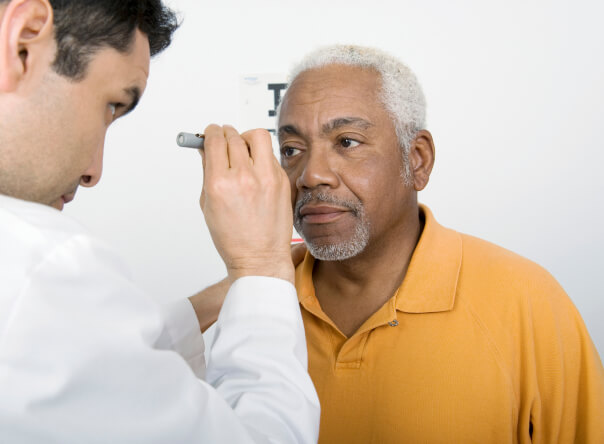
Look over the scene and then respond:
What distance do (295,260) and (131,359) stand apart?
83 cm

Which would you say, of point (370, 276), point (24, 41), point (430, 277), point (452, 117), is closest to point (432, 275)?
point (430, 277)

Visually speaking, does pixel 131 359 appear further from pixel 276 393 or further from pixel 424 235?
pixel 424 235

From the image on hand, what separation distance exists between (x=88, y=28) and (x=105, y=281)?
0.34 meters

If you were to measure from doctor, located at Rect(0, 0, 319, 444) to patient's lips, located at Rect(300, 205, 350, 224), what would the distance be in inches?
12.4

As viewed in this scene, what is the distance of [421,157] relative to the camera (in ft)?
4.20

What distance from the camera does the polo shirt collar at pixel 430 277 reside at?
1104 mm

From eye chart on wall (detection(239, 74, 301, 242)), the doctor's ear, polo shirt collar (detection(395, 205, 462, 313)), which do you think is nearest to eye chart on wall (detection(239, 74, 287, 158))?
eye chart on wall (detection(239, 74, 301, 242))

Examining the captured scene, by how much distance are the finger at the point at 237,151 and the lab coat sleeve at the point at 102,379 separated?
0.26 meters

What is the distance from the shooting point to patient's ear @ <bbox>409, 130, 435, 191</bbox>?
126cm

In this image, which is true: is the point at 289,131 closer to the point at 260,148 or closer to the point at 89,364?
the point at 260,148

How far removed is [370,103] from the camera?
1166mm

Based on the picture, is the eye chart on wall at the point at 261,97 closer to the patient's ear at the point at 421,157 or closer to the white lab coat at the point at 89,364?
the patient's ear at the point at 421,157

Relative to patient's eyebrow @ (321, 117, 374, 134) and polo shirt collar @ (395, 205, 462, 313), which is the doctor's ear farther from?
polo shirt collar @ (395, 205, 462, 313)

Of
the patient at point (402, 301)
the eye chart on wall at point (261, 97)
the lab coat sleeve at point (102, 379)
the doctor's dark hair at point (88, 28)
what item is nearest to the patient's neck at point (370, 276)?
the patient at point (402, 301)
